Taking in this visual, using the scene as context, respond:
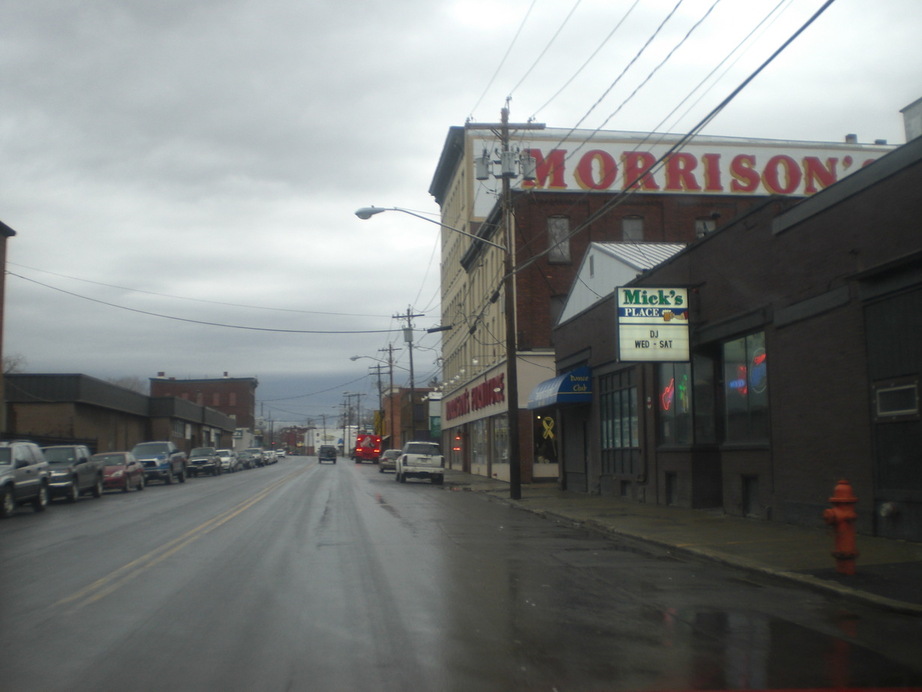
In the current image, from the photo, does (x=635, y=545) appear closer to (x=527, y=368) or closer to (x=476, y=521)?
(x=476, y=521)

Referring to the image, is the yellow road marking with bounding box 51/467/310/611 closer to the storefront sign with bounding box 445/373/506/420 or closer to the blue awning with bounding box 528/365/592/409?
the blue awning with bounding box 528/365/592/409

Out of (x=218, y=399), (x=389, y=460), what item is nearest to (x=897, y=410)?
(x=389, y=460)

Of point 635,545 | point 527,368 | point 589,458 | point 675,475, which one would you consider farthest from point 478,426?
point 635,545

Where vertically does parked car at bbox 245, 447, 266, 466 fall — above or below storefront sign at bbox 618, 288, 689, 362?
below

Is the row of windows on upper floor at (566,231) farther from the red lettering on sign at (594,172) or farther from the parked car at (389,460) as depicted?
the parked car at (389,460)

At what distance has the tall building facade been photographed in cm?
4119

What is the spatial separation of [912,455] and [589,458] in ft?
56.3

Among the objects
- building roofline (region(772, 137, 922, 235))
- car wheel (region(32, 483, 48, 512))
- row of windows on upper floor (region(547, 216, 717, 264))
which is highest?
row of windows on upper floor (region(547, 216, 717, 264))

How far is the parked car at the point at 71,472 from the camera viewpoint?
92.6 ft

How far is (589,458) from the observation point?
30.4 m

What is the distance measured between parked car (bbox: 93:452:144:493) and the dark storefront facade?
19835mm

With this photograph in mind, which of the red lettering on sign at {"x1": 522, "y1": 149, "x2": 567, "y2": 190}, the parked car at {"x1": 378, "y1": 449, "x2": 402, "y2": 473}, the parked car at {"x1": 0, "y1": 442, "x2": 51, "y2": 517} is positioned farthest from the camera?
the parked car at {"x1": 378, "y1": 449, "x2": 402, "y2": 473}

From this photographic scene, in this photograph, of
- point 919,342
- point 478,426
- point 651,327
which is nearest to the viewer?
point 919,342

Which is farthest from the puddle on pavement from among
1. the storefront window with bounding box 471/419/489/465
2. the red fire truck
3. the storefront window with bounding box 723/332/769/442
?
the red fire truck
